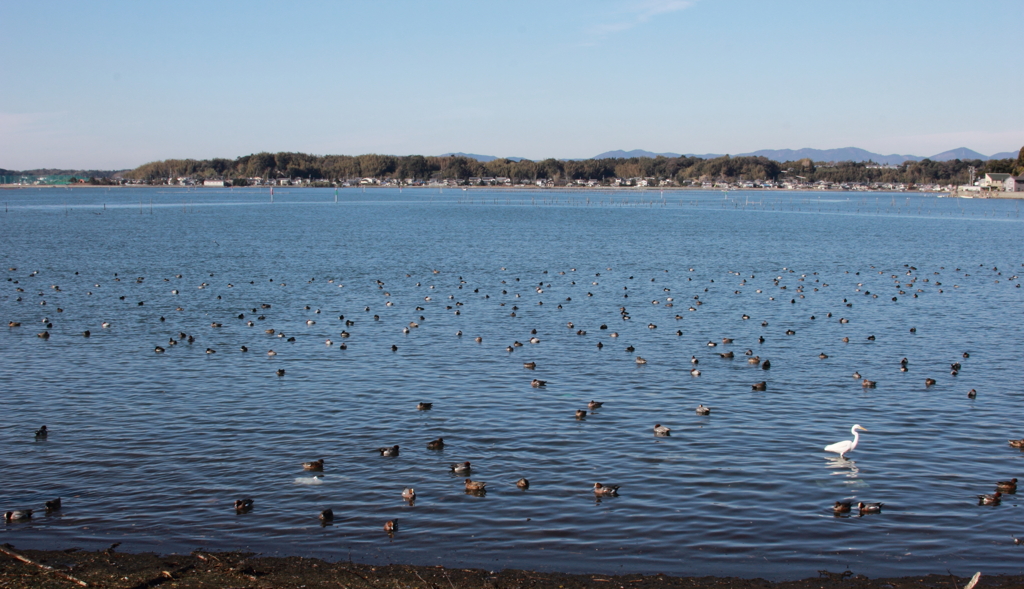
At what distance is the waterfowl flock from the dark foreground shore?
2236 mm

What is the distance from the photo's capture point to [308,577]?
1368cm

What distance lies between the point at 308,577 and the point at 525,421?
10.6 meters

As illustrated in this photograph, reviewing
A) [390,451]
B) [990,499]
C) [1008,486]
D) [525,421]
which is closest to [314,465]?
[390,451]

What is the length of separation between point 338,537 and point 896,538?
1085cm

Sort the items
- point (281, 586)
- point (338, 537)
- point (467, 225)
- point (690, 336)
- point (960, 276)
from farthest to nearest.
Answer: point (467, 225) < point (960, 276) < point (690, 336) < point (338, 537) < point (281, 586)

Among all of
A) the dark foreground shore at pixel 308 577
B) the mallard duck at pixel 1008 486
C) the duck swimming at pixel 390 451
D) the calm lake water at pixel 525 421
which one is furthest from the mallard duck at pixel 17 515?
the mallard duck at pixel 1008 486

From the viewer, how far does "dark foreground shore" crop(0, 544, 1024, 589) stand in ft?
44.0

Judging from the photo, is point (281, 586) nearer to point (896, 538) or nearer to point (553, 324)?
point (896, 538)

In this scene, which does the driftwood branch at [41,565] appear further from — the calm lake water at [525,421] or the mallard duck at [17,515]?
the mallard duck at [17,515]

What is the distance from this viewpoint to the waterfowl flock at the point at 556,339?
21.6 metres

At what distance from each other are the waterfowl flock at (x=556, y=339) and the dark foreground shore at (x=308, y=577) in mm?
2236

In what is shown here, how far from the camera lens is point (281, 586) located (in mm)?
13297

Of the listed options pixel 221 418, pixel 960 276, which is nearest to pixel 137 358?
pixel 221 418

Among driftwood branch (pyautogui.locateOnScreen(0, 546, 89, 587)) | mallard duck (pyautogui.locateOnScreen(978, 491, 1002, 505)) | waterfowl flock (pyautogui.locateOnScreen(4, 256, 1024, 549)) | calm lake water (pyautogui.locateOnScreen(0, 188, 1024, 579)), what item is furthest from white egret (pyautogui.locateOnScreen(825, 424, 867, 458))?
driftwood branch (pyautogui.locateOnScreen(0, 546, 89, 587))
